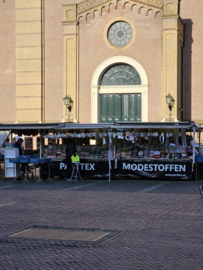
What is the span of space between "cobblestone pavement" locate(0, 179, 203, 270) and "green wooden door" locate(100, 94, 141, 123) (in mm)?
11073

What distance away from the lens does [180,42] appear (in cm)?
2666

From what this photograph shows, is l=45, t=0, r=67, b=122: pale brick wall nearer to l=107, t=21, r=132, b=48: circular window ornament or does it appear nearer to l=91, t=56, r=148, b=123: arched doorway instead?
l=91, t=56, r=148, b=123: arched doorway

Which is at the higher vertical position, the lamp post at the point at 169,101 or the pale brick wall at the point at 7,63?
the pale brick wall at the point at 7,63

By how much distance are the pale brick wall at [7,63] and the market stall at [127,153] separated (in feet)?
32.7

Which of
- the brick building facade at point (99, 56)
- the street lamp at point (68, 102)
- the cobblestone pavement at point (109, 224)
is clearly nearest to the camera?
the cobblestone pavement at point (109, 224)

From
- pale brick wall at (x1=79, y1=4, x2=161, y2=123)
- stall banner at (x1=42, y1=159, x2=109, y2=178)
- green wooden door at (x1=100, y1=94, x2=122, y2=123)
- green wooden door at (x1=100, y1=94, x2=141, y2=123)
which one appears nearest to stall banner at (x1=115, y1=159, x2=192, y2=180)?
stall banner at (x1=42, y1=159, x2=109, y2=178)

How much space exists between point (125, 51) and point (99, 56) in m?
1.56

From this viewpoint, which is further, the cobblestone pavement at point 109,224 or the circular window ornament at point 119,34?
the circular window ornament at point 119,34

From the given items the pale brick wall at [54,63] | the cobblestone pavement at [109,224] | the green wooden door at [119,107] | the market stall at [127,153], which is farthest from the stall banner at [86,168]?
the pale brick wall at [54,63]

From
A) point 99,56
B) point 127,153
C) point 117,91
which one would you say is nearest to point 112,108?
point 117,91

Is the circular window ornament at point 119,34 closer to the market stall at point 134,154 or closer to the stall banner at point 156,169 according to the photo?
the market stall at point 134,154

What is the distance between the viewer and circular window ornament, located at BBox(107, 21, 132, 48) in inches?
1048

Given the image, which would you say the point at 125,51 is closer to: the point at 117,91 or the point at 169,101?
the point at 117,91

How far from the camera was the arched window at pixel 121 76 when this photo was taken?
1057 inches
